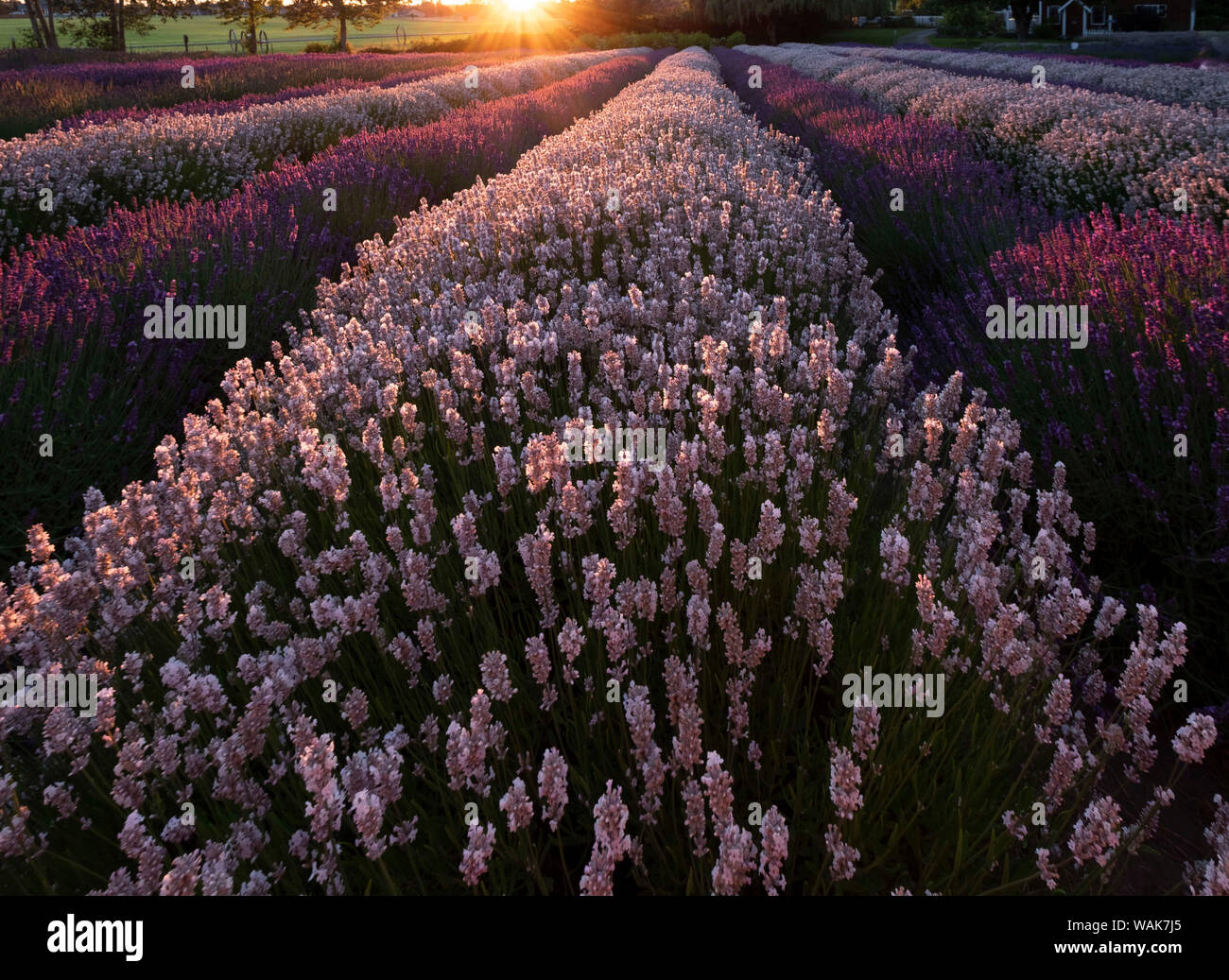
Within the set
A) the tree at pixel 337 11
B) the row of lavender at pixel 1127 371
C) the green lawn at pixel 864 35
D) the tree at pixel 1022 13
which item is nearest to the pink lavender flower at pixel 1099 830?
the row of lavender at pixel 1127 371

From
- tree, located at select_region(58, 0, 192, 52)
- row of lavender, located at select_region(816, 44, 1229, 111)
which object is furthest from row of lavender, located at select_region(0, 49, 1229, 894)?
tree, located at select_region(58, 0, 192, 52)

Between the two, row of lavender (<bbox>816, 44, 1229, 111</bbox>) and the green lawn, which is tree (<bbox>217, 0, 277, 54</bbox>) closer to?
row of lavender (<bbox>816, 44, 1229, 111</bbox>)

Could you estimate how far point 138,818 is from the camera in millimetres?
1042

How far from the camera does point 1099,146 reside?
6375mm

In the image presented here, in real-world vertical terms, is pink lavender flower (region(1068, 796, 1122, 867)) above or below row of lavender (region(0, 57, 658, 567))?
below

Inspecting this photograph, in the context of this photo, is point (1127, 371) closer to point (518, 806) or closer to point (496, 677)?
point (496, 677)

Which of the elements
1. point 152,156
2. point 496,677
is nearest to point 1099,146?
point 496,677

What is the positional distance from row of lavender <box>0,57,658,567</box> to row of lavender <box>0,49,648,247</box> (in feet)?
3.69

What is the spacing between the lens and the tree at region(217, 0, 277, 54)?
31641mm

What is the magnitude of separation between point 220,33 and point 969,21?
2774 inches

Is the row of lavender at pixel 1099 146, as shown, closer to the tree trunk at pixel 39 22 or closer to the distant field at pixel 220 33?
the tree trunk at pixel 39 22

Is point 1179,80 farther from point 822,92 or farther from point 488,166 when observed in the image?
point 488,166

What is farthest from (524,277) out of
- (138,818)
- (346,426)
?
(138,818)
